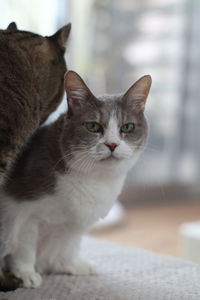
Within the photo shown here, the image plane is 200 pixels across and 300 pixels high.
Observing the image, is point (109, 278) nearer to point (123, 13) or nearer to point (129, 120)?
point (129, 120)

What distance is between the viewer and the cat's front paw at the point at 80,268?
151cm

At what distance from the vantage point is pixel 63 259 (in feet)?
4.95

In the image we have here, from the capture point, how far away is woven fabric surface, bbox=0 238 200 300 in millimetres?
1307

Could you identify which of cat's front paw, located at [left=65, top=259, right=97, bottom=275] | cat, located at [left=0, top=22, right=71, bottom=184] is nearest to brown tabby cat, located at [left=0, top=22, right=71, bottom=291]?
cat, located at [left=0, top=22, right=71, bottom=184]

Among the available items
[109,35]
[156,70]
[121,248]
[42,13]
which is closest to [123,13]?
[109,35]

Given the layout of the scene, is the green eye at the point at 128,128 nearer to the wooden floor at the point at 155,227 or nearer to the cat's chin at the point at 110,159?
the cat's chin at the point at 110,159

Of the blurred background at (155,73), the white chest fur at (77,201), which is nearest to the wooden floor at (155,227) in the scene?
the blurred background at (155,73)

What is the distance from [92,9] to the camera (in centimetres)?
319

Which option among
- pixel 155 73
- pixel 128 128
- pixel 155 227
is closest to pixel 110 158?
pixel 128 128

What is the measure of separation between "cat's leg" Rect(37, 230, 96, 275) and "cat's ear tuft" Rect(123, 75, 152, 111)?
415mm

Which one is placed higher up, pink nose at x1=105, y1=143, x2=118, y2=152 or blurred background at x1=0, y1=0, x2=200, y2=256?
pink nose at x1=105, y1=143, x2=118, y2=152

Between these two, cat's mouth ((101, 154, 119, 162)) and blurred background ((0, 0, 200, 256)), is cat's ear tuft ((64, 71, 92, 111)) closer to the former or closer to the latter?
cat's mouth ((101, 154, 119, 162))

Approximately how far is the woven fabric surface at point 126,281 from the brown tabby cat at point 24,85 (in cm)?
12

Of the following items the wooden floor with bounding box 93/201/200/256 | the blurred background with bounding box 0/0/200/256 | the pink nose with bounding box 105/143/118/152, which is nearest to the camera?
the pink nose with bounding box 105/143/118/152
